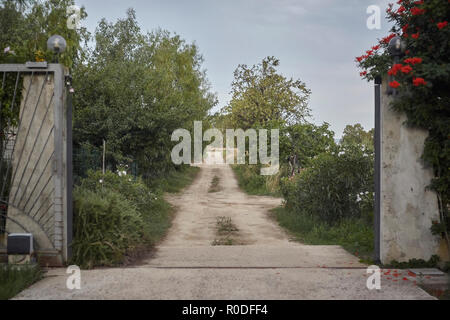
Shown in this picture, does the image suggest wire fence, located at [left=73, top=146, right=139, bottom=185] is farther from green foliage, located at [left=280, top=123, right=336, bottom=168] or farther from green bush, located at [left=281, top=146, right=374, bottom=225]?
green foliage, located at [left=280, top=123, right=336, bottom=168]

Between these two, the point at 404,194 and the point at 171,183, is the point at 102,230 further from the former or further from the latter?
the point at 171,183

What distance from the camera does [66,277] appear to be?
17.2 ft

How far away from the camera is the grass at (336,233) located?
710 cm

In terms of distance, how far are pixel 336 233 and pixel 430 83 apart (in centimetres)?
401

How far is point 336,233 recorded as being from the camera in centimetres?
841

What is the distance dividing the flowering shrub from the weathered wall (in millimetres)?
122

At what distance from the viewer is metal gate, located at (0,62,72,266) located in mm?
5680

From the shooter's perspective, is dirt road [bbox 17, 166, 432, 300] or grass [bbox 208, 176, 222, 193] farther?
grass [bbox 208, 176, 222, 193]

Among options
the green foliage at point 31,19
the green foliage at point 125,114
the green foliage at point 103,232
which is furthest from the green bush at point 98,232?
the green foliage at point 31,19

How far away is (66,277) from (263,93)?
23207mm

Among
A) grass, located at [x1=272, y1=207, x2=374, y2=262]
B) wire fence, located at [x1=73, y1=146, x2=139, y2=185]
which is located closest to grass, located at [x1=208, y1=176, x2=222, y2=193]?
wire fence, located at [x1=73, y1=146, x2=139, y2=185]

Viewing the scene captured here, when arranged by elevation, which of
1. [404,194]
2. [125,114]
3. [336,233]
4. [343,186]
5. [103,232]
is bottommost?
[336,233]

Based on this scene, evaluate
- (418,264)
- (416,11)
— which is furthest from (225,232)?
(416,11)
